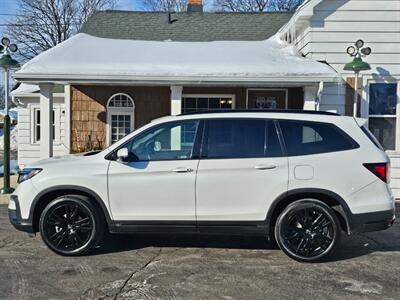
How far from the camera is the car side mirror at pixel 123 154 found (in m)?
5.78

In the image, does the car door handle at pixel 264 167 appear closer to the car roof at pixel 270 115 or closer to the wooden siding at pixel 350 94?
the car roof at pixel 270 115

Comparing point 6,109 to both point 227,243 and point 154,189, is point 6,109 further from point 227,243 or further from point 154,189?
point 227,243

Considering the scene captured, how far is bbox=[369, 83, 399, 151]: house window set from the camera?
426 inches

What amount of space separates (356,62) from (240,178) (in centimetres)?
544

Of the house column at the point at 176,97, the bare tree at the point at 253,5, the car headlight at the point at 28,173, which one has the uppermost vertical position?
the bare tree at the point at 253,5

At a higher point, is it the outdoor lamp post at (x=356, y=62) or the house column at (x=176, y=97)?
the outdoor lamp post at (x=356, y=62)

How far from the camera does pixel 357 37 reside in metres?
10.8

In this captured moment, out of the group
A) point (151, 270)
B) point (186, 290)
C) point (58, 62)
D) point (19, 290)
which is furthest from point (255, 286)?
point (58, 62)

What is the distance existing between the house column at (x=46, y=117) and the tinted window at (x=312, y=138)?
244 inches

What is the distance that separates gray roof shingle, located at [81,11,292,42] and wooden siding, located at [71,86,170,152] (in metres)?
2.24

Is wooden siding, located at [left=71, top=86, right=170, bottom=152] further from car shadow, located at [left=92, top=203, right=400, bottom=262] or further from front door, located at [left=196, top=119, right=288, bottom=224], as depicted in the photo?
front door, located at [left=196, top=119, right=288, bottom=224]

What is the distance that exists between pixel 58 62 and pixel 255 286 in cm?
714

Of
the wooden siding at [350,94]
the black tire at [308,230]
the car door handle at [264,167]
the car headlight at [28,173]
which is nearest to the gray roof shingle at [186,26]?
the wooden siding at [350,94]

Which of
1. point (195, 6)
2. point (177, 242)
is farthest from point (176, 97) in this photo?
point (195, 6)
